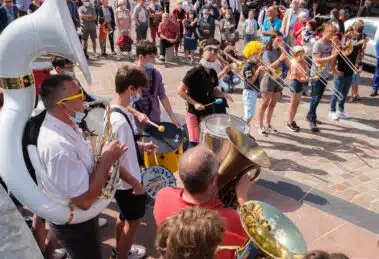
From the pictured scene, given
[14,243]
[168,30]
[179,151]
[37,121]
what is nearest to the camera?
[14,243]

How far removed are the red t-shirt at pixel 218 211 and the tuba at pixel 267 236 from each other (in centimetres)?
6

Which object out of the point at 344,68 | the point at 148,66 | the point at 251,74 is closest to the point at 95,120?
the point at 148,66

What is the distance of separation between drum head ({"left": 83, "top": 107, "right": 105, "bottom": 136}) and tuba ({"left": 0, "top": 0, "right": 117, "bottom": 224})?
0.78 metres

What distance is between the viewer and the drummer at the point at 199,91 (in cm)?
492

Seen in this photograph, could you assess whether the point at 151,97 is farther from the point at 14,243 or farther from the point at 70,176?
the point at 14,243

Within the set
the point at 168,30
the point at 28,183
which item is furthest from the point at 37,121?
the point at 168,30

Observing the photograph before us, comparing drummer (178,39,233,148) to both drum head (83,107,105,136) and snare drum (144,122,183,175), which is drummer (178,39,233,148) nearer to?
snare drum (144,122,183,175)

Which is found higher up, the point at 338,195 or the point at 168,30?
the point at 168,30

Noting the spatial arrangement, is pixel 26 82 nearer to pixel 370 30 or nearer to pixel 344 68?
pixel 344 68

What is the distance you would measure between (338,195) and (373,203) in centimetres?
39

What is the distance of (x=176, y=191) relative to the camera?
2.59 meters

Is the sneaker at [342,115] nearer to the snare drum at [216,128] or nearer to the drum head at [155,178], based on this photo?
the snare drum at [216,128]

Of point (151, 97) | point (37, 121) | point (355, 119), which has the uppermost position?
point (37, 121)

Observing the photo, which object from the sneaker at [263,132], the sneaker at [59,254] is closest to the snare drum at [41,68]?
the sneaker at [59,254]
